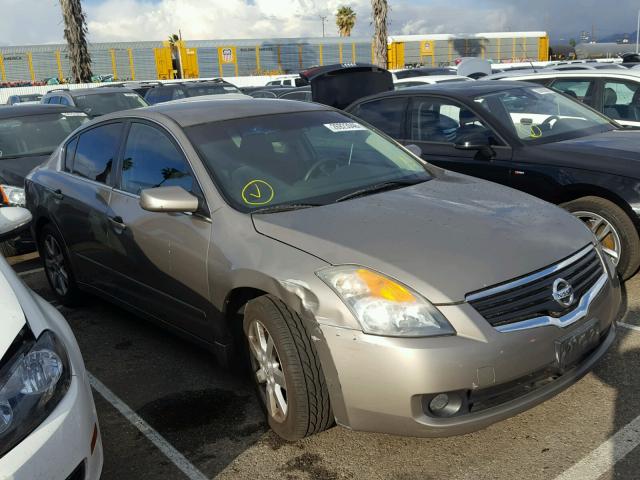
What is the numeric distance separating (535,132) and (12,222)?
4090 mm

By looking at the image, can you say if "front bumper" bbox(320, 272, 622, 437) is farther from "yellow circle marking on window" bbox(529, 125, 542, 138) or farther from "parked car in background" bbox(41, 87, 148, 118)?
"parked car in background" bbox(41, 87, 148, 118)

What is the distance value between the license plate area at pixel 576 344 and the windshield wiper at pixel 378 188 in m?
1.32

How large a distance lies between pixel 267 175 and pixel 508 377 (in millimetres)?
1716

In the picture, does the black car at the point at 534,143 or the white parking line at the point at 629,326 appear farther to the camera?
the black car at the point at 534,143

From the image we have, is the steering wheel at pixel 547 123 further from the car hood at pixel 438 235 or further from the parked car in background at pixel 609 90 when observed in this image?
the car hood at pixel 438 235

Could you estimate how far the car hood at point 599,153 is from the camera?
4719 millimetres

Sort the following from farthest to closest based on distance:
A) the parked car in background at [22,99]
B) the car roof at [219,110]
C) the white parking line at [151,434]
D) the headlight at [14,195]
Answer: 1. the parked car in background at [22,99]
2. the headlight at [14,195]
3. the car roof at [219,110]
4. the white parking line at [151,434]

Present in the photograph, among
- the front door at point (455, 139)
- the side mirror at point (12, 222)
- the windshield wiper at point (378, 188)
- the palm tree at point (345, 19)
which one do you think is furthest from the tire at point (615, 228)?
the palm tree at point (345, 19)

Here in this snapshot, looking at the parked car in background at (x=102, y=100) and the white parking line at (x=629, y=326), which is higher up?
the parked car in background at (x=102, y=100)

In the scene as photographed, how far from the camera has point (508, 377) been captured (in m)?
2.66

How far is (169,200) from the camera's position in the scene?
3422mm

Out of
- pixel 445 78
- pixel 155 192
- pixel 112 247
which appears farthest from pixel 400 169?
pixel 445 78

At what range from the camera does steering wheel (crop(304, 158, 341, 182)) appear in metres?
3.75

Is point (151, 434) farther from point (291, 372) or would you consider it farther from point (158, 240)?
point (158, 240)
